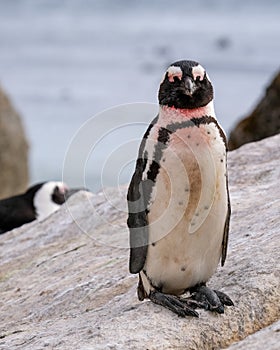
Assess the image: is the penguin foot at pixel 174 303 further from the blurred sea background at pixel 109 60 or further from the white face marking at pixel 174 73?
the white face marking at pixel 174 73

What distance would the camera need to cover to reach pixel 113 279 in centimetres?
592

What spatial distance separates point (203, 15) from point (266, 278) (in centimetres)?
4183

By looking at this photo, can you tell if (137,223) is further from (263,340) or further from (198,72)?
(263,340)

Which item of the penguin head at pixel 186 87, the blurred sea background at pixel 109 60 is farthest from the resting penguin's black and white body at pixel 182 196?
the blurred sea background at pixel 109 60

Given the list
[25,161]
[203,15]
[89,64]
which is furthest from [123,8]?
[25,161]

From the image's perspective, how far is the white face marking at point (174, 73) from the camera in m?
4.63

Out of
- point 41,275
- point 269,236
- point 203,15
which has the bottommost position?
point 203,15

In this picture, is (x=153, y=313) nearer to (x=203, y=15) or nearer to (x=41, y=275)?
(x=41, y=275)

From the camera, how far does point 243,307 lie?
15.6ft

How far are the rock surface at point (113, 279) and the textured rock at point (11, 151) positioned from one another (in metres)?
6.70

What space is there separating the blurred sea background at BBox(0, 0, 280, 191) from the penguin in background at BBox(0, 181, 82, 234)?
0.53m

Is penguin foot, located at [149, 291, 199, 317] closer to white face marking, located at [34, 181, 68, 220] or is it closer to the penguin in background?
the penguin in background

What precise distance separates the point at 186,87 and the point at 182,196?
521 millimetres

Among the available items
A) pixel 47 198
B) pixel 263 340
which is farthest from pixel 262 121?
pixel 263 340
